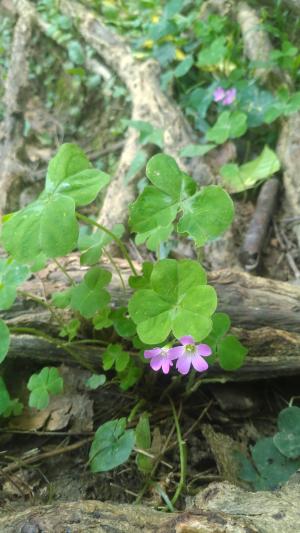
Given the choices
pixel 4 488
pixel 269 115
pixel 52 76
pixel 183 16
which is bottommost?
pixel 4 488

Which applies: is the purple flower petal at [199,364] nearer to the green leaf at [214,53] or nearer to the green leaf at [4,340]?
the green leaf at [4,340]

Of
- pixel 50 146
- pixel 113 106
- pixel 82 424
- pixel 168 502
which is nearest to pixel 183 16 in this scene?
pixel 113 106

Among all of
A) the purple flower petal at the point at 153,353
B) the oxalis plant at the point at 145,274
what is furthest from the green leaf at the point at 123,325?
the purple flower petal at the point at 153,353

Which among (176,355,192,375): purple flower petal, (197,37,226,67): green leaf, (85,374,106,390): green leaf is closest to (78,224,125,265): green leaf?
(85,374,106,390): green leaf

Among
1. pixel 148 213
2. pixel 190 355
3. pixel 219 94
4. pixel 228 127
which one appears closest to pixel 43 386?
pixel 190 355

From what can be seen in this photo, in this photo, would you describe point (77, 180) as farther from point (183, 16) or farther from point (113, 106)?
point (183, 16)

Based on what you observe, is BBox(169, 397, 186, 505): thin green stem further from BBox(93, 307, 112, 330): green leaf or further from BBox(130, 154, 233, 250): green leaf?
BBox(130, 154, 233, 250): green leaf

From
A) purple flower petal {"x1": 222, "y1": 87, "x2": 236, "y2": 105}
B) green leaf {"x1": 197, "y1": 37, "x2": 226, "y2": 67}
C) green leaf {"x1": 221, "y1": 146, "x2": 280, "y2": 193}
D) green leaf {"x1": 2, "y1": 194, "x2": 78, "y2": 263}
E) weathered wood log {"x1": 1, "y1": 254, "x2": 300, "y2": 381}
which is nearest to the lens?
green leaf {"x1": 2, "y1": 194, "x2": 78, "y2": 263}

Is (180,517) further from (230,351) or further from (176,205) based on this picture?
(176,205)
